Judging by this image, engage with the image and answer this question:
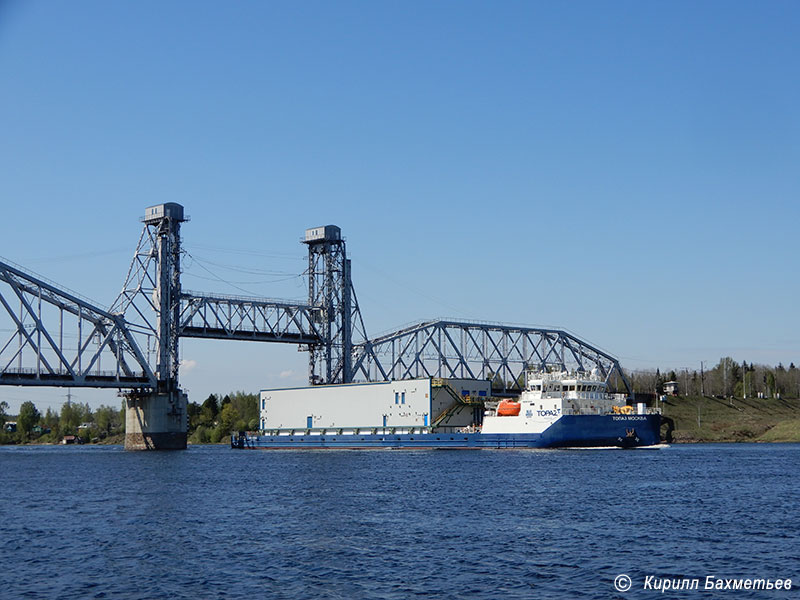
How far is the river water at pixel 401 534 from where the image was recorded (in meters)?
29.4

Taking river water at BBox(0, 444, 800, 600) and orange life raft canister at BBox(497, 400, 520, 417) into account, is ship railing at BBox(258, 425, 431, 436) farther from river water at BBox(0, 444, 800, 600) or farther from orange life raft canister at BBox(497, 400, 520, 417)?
river water at BBox(0, 444, 800, 600)

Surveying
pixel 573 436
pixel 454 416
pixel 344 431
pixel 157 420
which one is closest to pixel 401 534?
pixel 573 436

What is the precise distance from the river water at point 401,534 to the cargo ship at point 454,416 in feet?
95.4

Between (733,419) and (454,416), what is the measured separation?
8236 centimetres

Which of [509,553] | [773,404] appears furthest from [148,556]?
[773,404]

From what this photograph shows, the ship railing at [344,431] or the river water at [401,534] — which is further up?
the ship railing at [344,431]

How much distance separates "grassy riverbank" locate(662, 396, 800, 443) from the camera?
157538mm

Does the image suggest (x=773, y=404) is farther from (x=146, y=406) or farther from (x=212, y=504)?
(x=212, y=504)

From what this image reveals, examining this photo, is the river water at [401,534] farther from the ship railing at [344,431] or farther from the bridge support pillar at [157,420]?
the bridge support pillar at [157,420]

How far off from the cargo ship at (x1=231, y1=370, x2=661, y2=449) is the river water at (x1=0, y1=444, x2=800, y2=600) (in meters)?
29.1

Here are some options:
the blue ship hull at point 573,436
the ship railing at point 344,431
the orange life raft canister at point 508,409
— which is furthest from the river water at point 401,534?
the ship railing at point 344,431

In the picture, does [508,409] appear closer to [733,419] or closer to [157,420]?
[157,420]

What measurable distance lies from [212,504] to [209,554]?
17070 millimetres

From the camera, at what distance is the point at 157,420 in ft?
420
